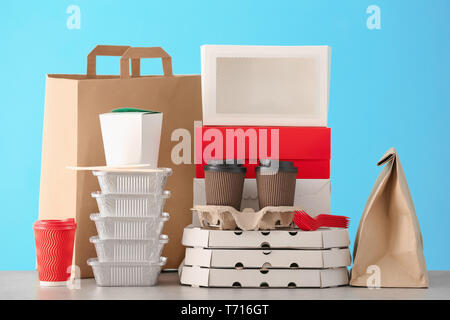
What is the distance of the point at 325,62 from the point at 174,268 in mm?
554

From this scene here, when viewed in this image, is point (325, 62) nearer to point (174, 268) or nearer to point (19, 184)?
point (174, 268)

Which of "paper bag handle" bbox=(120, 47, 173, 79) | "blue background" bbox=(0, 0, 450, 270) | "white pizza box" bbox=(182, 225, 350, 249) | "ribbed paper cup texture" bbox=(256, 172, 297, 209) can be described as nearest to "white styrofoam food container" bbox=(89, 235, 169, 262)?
"white pizza box" bbox=(182, 225, 350, 249)

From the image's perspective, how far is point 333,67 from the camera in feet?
8.18

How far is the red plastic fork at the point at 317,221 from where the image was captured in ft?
4.13

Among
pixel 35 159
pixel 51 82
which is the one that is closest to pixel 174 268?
pixel 51 82

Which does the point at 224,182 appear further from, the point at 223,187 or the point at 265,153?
the point at 265,153

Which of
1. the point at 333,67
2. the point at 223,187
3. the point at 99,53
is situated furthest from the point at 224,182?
the point at 333,67

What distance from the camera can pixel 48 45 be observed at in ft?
8.17

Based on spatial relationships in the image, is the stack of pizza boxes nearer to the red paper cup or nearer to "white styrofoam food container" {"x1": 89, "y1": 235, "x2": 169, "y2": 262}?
"white styrofoam food container" {"x1": 89, "y1": 235, "x2": 169, "y2": 262}

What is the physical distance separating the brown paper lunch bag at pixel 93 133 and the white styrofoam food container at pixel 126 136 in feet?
0.34

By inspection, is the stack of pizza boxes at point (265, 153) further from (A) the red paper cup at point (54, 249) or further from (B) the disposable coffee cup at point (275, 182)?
(A) the red paper cup at point (54, 249)

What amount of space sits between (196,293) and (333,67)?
1.51 meters

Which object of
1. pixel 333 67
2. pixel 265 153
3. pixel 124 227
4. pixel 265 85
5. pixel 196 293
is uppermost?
pixel 333 67

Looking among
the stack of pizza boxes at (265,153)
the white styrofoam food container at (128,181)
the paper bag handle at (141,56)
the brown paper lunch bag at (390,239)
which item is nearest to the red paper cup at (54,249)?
the white styrofoam food container at (128,181)
